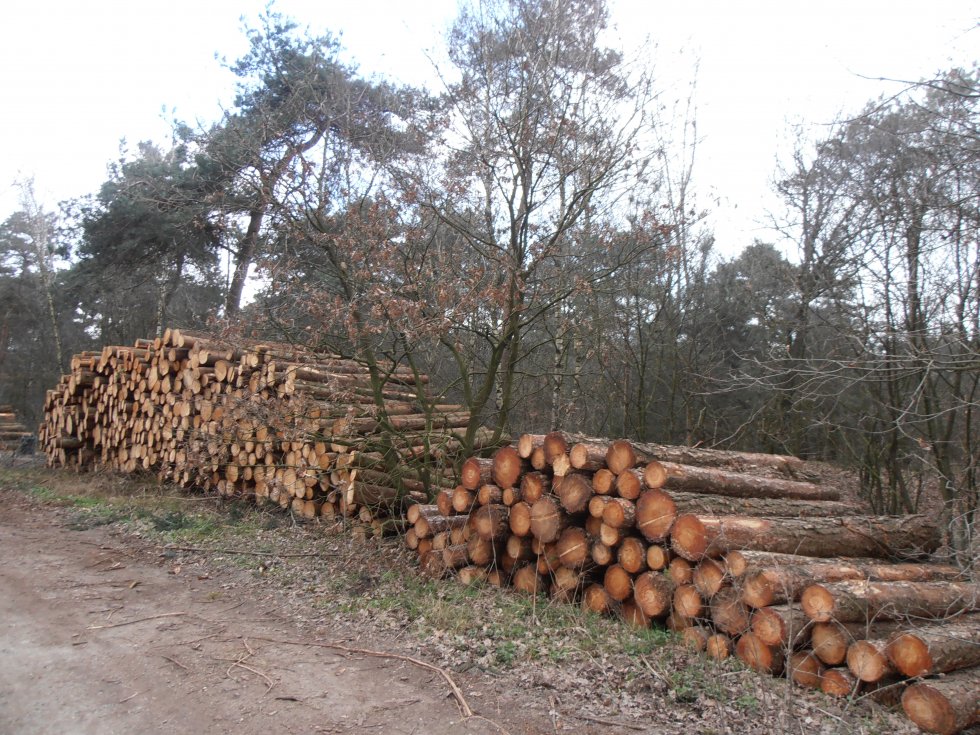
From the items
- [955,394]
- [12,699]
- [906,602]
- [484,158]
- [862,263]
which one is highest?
[484,158]

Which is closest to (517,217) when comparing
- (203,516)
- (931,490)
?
(203,516)

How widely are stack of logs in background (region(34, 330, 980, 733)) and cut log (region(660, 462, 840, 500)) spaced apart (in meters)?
0.02

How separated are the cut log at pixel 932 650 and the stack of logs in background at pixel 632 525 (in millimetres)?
11

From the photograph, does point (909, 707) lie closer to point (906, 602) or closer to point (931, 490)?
point (906, 602)

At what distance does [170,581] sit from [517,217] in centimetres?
527

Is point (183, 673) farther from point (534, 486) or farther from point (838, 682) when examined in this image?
point (838, 682)

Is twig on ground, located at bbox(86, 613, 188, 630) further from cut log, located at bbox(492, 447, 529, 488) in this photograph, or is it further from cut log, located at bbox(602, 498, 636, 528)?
cut log, located at bbox(602, 498, 636, 528)

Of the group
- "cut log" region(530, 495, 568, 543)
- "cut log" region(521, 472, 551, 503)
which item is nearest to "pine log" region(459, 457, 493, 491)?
"cut log" region(521, 472, 551, 503)

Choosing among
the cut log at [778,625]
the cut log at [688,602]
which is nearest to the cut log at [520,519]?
the cut log at [688,602]

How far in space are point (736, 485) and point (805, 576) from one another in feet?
4.84

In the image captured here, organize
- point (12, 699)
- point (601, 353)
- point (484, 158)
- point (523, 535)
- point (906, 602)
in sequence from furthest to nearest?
1. point (601, 353)
2. point (484, 158)
3. point (523, 535)
4. point (906, 602)
5. point (12, 699)

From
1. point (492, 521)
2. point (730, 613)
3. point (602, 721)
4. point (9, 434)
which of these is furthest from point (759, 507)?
point (9, 434)

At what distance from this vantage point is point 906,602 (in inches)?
193

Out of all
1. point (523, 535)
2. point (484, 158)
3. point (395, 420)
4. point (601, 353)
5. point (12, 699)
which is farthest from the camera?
point (601, 353)
